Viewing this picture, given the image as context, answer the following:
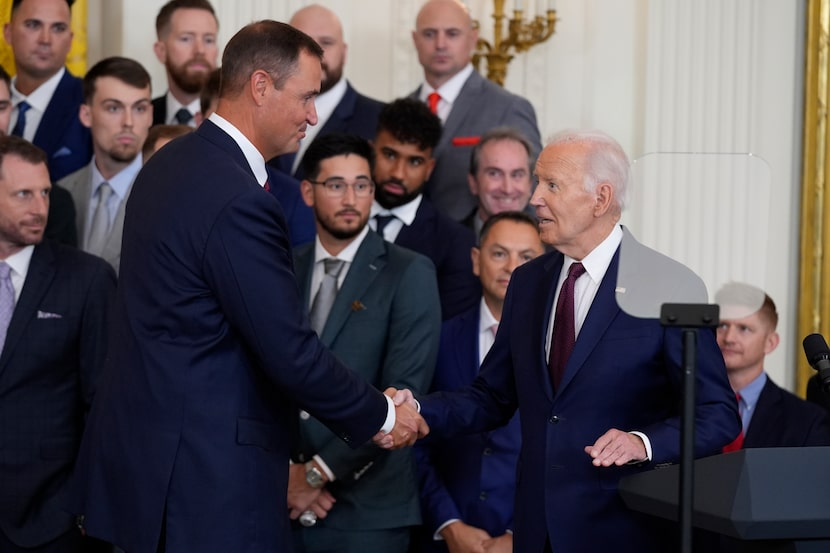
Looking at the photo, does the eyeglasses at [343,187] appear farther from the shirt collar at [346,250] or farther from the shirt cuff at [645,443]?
the shirt cuff at [645,443]

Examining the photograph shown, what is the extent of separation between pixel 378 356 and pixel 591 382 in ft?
4.07

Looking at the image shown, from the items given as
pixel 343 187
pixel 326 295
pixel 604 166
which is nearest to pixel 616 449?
pixel 604 166

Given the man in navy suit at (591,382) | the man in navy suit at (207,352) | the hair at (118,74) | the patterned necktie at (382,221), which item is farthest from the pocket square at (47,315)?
the man in navy suit at (591,382)

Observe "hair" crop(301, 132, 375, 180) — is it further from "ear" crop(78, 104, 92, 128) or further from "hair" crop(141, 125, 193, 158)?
"ear" crop(78, 104, 92, 128)

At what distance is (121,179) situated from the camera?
518 cm

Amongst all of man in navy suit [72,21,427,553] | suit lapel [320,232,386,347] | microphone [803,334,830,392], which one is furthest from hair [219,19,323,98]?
microphone [803,334,830,392]

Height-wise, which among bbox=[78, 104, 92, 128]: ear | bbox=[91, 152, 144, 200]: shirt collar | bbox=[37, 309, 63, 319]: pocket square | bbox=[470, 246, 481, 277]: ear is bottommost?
bbox=[37, 309, 63, 319]: pocket square

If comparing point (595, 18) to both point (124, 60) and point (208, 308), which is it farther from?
point (208, 308)

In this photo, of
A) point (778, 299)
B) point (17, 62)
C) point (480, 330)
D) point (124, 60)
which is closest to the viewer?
point (480, 330)

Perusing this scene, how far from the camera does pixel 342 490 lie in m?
4.38

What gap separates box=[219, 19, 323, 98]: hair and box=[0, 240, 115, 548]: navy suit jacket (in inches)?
52.7

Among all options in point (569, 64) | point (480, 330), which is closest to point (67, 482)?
point (480, 330)

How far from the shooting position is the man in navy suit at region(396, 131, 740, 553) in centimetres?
329

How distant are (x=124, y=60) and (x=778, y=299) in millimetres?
3325
